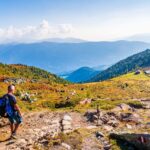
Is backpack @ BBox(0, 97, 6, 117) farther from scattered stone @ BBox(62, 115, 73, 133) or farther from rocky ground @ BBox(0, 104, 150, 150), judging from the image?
scattered stone @ BBox(62, 115, 73, 133)

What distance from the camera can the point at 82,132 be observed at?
82.5 feet

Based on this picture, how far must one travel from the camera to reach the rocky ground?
22.6 metres

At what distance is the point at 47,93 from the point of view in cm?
4822

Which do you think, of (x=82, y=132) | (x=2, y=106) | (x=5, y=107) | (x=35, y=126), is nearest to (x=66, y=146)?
(x=82, y=132)

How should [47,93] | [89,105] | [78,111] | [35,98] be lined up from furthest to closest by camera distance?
[47,93] < [35,98] < [89,105] < [78,111]

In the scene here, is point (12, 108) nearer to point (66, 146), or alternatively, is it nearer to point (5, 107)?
point (5, 107)

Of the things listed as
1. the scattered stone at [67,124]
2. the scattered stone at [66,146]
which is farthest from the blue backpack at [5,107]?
the scattered stone at [67,124]

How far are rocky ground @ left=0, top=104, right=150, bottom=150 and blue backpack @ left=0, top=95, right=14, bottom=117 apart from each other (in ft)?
5.46

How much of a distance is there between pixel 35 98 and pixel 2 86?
867cm

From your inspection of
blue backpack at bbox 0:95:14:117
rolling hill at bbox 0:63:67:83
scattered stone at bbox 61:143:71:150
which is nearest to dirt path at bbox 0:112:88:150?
blue backpack at bbox 0:95:14:117

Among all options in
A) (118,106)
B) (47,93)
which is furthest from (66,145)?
(47,93)

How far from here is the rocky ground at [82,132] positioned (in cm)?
2259

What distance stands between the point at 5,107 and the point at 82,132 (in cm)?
576

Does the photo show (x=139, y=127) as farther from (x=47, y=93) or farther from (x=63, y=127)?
(x=47, y=93)
